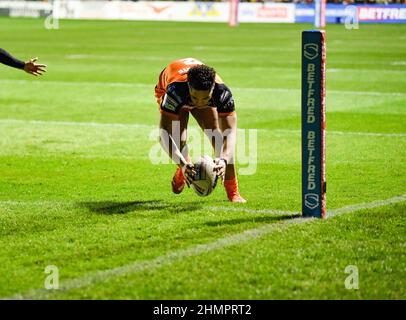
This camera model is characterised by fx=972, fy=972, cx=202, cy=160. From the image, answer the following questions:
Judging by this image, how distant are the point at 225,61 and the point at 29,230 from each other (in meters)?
20.4

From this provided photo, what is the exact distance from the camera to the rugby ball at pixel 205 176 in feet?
31.3

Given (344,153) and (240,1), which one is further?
(240,1)

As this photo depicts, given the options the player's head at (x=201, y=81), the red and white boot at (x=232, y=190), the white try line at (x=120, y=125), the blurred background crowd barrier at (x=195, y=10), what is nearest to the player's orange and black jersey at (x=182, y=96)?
the player's head at (x=201, y=81)

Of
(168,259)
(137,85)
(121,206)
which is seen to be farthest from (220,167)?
(137,85)

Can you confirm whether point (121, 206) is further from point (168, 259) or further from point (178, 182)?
point (168, 259)

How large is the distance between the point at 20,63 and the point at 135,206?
2.12 meters

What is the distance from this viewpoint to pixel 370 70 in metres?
25.8

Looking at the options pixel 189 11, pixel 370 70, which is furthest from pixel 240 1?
pixel 370 70

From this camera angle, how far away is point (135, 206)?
10039 mm

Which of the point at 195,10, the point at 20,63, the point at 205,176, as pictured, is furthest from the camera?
the point at 195,10

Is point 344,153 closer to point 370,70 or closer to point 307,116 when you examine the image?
point 307,116

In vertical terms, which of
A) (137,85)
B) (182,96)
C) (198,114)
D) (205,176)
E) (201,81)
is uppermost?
(137,85)

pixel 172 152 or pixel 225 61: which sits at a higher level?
pixel 225 61

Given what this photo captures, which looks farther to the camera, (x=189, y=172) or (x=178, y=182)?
(x=178, y=182)
